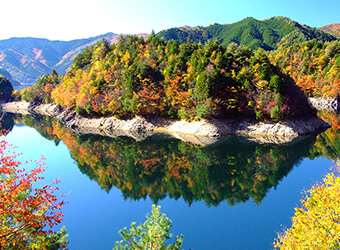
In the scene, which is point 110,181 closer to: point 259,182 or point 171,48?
point 259,182

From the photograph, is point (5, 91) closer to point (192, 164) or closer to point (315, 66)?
point (192, 164)

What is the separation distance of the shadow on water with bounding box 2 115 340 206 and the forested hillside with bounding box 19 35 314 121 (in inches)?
294

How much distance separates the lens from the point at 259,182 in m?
31.5

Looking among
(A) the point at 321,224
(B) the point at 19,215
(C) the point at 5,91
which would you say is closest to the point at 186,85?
(A) the point at 321,224

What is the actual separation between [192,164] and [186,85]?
26848 millimetres

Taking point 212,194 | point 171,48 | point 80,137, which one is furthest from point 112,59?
point 212,194

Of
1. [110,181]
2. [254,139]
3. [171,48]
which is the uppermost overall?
[171,48]

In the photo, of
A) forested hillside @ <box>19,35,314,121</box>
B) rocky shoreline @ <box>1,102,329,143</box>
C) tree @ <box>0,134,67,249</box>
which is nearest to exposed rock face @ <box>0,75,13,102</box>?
forested hillside @ <box>19,35,314,121</box>

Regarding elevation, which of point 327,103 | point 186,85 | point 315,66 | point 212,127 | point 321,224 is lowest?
point 321,224

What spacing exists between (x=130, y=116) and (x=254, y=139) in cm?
3248

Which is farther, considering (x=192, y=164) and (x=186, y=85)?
(x=186, y=85)

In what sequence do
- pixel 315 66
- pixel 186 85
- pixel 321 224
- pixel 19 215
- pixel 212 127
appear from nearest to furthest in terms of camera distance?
pixel 19 215 < pixel 321 224 < pixel 212 127 < pixel 186 85 < pixel 315 66

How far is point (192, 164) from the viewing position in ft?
128

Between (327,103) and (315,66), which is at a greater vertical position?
(315,66)
